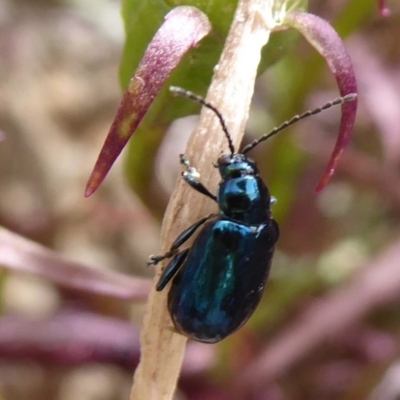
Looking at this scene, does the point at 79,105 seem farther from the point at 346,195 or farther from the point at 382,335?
the point at 382,335

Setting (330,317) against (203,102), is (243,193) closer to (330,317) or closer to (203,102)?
(203,102)

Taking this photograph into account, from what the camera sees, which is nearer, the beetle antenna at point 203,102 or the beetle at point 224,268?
the beetle antenna at point 203,102

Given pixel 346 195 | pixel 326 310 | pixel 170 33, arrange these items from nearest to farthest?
pixel 170 33 < pixel 326 310 < pixel 346 195

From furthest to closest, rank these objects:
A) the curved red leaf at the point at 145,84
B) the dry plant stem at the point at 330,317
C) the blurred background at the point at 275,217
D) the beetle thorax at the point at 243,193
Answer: the dry plant stem at the point at 330,317, the blurred background at the point at 275,217, the beetle thorax at the point at 243,193, the curved red leaf at the point at 145,84

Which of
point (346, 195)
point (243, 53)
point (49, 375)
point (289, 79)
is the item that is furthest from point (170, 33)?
point (346, 195)

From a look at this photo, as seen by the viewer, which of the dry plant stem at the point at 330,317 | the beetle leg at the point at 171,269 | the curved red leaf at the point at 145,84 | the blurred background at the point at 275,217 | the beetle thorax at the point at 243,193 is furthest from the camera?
the dry plant stem at the point at 330,317

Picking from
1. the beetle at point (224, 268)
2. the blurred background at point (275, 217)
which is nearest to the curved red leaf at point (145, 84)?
the beetle at point (224, 268)

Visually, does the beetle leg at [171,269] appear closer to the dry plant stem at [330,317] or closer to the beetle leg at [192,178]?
the beetle leg at [192,178]
